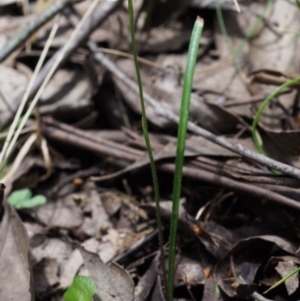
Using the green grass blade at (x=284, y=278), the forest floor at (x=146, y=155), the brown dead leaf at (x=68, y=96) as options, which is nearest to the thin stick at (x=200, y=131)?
the forest floor at (x=146, y=155)

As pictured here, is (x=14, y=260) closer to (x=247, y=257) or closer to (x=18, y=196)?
(x=18, y=196)

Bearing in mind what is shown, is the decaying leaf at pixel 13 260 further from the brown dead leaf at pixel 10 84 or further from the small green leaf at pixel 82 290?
the brown dead leaf at pixel 10 84

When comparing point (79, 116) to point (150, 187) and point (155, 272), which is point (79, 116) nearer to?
point (150, 187)

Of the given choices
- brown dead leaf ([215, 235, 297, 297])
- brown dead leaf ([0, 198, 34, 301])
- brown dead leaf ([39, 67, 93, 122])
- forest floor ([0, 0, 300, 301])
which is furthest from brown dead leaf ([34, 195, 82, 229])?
brown dead leaf ([215, 235, 297, 297])

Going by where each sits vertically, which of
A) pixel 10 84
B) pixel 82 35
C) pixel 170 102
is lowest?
pixel 170 102

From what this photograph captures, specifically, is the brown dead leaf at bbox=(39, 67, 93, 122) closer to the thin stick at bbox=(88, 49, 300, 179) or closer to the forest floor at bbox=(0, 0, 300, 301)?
the forest floor at bbox=(0, 0, 300, 301)

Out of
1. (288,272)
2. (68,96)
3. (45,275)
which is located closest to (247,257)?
(288,272)
